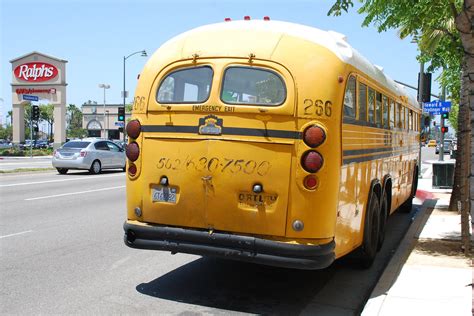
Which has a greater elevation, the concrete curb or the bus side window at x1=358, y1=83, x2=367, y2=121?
the bus side window at x1=358, y1=83, x2=367, y2=121

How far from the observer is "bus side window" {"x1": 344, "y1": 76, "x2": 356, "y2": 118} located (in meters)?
5.37

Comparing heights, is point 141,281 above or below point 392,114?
below

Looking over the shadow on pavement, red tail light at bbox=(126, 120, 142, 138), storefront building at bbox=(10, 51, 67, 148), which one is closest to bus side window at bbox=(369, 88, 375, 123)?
the shadow on pavement

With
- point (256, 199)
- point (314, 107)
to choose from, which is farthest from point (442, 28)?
point (256, 199)

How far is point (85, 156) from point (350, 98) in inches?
709

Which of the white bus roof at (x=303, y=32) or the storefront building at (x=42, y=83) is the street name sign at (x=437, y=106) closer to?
the white bus roof at (x=303, y=32)

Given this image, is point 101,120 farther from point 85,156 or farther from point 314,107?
point 314,107

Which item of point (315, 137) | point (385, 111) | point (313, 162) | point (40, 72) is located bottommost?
point (313, 162)

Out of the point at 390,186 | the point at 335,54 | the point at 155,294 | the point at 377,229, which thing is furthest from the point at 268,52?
the point at 390,186

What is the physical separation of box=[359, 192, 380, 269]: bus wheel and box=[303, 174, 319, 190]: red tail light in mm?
1897

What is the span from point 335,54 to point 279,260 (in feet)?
6.96

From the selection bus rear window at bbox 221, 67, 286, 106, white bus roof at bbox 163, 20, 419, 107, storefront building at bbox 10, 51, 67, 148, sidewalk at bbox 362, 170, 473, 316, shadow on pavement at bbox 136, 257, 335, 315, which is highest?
storefront building at bbox 10, 51, 67, 148

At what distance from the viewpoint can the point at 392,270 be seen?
6.27m

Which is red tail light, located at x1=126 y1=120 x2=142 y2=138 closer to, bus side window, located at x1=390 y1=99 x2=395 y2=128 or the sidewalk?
the sidewalk
